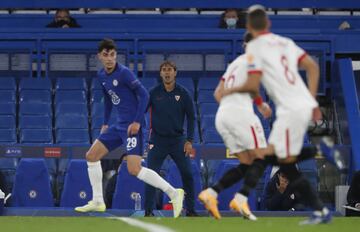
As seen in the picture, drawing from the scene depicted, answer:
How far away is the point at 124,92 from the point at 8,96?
565cm

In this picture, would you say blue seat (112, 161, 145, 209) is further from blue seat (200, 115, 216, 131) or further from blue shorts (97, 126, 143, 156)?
blue seat (200, 115, 216, 131)

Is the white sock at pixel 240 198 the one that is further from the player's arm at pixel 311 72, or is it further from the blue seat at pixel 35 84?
the blue seat at pixel 35 84

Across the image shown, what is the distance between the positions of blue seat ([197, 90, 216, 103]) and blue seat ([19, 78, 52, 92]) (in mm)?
2700

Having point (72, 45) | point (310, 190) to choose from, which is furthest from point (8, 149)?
point (310, 190)

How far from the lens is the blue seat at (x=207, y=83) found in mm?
17734

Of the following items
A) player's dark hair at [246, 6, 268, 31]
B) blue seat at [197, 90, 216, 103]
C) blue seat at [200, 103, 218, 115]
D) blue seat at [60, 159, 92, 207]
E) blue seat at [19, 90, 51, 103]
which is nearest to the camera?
player's dark hair at [246, 6, 268, 31]

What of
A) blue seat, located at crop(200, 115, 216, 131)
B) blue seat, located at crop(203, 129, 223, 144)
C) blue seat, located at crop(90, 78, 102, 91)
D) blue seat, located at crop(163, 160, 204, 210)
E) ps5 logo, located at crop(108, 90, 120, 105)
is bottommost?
blue seat, located at crop(163, 160, 204, 210)

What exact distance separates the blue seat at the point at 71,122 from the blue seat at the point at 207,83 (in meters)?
2.22

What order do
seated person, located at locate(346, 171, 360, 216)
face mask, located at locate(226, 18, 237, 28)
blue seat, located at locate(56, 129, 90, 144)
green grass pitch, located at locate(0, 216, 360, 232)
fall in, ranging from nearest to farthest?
green grass pitch, located at locate(0, 216, 360, 232) → seated person, located at locate(346, 171, 360, 216) → blue seat, located at locate(56, 129, 90, 144) → face mask, located at locate(226, 18, 237, 28)

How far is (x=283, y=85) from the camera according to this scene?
8766mm

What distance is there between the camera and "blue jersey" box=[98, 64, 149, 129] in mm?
12094

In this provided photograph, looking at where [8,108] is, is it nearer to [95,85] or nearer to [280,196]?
[95,85]

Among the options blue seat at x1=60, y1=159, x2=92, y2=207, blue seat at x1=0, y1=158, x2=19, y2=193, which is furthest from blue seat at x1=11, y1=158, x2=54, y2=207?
blue seat at x1=0, y1=158, x2=19, y2=193

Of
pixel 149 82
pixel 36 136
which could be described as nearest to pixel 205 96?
pixel 149 82
